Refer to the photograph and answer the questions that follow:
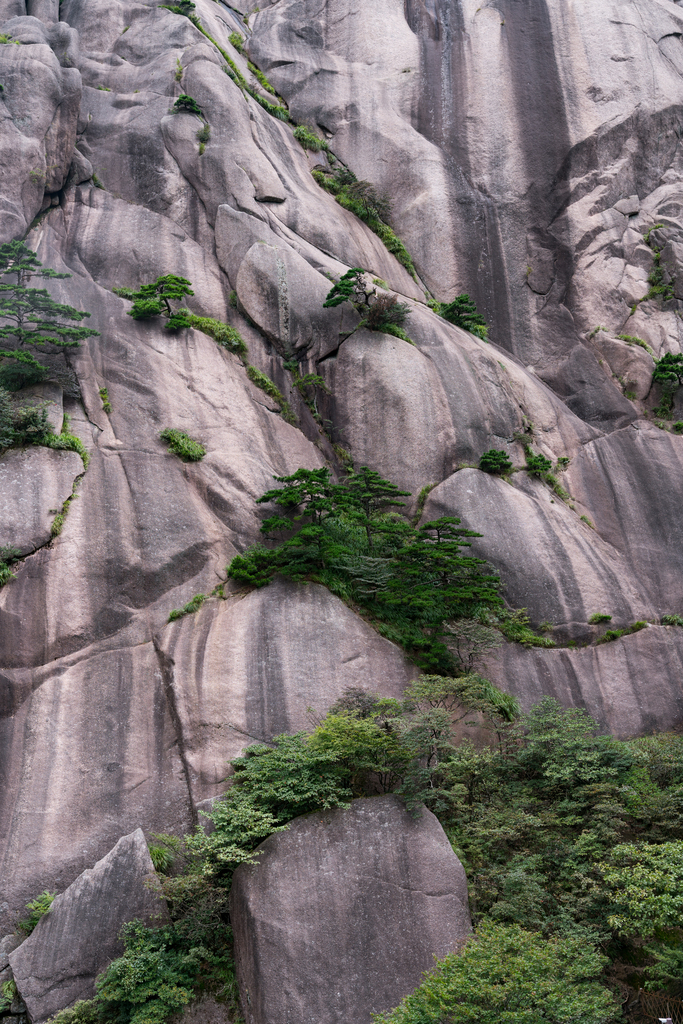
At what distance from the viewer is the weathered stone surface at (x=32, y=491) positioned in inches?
624

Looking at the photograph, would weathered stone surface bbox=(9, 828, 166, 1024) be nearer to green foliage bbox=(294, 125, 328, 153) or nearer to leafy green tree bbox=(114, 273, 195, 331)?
leafy green tree bbox=(114, 273, 195, 331)

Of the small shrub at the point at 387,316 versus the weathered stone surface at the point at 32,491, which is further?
the small shrub at the point at 387,316

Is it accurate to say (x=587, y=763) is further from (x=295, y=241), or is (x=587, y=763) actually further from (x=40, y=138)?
(x=40, y=138)

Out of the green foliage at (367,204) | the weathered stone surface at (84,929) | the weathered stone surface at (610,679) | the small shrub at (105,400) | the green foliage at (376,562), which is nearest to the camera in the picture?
the weathered stone surface at (84,929)

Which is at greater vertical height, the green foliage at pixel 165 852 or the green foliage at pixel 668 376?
the green foliage at pixel 668 376

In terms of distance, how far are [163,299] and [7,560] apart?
9.76m

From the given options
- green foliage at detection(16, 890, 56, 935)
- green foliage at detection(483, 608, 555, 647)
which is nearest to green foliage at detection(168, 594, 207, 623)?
green foliage at detection(16, 890, 56, 935)

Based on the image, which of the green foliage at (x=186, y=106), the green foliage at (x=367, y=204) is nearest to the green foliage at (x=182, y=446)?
the green foliage at (x=367, y=204)

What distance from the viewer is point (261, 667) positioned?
15.3m

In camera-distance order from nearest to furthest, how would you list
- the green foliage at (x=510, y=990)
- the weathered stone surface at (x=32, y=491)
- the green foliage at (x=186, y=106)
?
the green foliage at (x=510, y=990) → the weathered stone surface at (x=32, y=491) → the green foliage at (x=186, y=106)

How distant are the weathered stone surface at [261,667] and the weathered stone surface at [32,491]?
3780 mm

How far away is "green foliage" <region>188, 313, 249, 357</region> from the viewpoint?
21797 mm

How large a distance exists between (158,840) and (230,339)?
47.3ft

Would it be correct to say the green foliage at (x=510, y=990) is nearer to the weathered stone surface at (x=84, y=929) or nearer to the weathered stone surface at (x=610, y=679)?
the weathered stone surface at (x=84, y=929)
